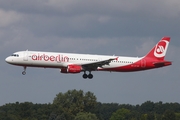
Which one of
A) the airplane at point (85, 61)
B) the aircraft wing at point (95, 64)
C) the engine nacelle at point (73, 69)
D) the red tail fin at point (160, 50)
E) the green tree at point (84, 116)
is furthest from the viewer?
the green tree at point (84, 116)

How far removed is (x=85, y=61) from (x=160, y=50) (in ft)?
52.8

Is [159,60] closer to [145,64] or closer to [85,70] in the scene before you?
[145,64]

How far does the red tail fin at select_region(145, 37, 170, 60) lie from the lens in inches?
4405

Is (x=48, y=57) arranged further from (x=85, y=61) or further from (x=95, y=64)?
(x=95, y=64)

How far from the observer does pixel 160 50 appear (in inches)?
4456

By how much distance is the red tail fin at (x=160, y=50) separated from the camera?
112m

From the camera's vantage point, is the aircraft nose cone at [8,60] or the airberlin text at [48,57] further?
the aircraft nose cone at [8,60]

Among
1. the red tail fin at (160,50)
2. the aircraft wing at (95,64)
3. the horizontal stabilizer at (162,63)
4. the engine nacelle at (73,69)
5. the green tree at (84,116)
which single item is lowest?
the green tree at (84,116)

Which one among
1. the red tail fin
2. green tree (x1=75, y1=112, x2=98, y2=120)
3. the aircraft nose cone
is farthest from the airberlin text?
green tree (x1=75, y1=112, x2=98, y2=120)

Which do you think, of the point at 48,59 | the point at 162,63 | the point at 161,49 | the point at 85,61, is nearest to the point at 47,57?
the point at 48,59

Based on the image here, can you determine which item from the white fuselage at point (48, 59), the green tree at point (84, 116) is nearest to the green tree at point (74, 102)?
the green tree at point (84, 116)

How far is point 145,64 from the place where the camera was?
359 ft

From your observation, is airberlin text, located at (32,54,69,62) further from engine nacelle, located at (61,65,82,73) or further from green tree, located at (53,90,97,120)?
green tree, located at (53,90,97,120)

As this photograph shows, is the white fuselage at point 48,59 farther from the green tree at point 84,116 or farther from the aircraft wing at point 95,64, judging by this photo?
the green tree at point 84,116
